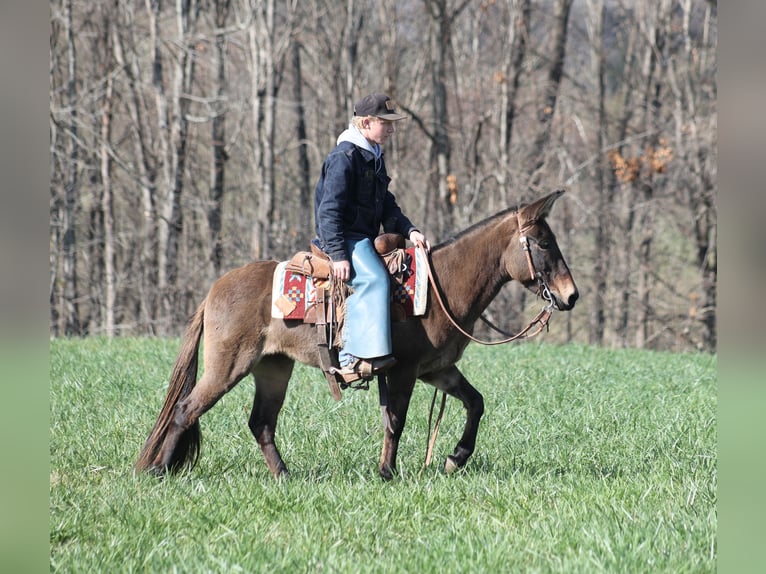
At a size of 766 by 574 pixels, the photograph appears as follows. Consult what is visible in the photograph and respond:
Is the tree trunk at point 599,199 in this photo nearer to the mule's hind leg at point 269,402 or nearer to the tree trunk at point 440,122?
the tree trunk at point 440,122

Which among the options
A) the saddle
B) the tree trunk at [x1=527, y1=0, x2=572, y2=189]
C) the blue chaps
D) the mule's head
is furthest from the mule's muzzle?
the tree trunk at [x1=527, y1=0, x2=572, y2=189]

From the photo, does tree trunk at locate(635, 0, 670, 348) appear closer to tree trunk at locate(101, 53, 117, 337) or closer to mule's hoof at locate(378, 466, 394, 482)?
tree trunk at locate(101, 53, 117, 337)

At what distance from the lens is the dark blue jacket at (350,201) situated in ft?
18.5

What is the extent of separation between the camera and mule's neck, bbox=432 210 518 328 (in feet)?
19.3

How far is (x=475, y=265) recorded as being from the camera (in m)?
5.93

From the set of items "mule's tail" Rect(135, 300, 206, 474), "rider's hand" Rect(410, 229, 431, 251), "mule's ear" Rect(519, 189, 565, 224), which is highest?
"mule's ear" Rect(519, 189, 565, 224)

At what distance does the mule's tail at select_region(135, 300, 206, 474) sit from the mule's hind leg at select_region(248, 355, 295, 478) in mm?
462

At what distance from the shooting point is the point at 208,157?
968 inches

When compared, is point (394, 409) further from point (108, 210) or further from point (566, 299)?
point (108, 210)

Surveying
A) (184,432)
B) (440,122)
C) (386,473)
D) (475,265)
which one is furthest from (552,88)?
(184,432)

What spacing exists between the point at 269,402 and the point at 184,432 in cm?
70
